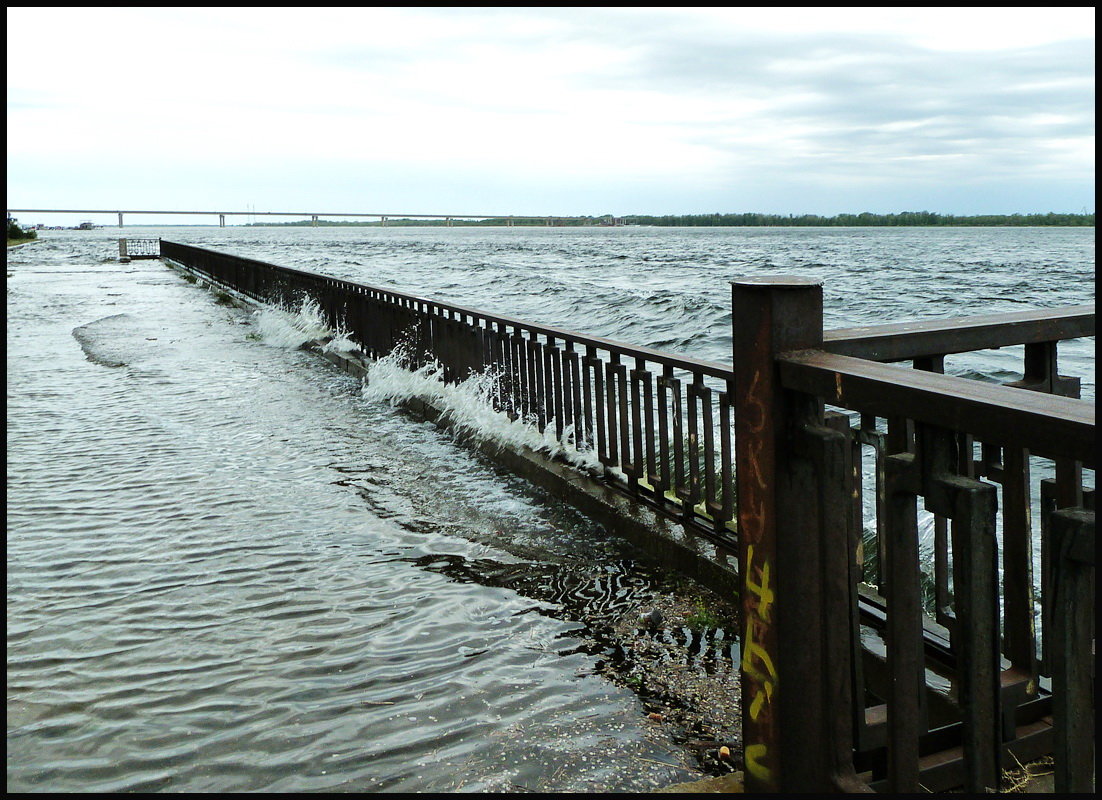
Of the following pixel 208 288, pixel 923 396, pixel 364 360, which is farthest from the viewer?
pixel 208 288

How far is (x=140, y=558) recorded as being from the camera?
5871 mm

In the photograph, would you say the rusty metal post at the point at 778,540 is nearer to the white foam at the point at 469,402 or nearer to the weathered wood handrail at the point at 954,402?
the weathered wood handrail at the point at 954,402

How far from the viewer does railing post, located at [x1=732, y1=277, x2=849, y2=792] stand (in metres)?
2.40

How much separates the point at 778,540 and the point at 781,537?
0.04 feet

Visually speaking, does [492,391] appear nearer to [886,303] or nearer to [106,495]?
[106,495]

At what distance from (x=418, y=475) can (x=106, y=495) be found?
7.67 feet

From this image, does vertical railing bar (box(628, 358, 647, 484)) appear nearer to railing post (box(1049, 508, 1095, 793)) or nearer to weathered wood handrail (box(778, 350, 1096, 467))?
weathered wood handrail (box(778, 350, 1096, 467))

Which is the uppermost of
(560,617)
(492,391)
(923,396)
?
(923,396)

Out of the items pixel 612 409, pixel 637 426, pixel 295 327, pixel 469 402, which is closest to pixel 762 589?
pixel 637 426

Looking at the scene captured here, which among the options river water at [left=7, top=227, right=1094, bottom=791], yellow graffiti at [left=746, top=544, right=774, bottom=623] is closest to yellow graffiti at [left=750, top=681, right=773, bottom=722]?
yellow graffiti at [left=746, top=544, right=774, bottom=623]

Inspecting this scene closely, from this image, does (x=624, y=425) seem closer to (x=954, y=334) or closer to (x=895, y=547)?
(x=954, y=334)

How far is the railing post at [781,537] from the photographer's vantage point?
2398 millimetres

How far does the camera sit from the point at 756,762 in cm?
268

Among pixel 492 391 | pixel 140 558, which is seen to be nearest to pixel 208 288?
pixel 492 391
